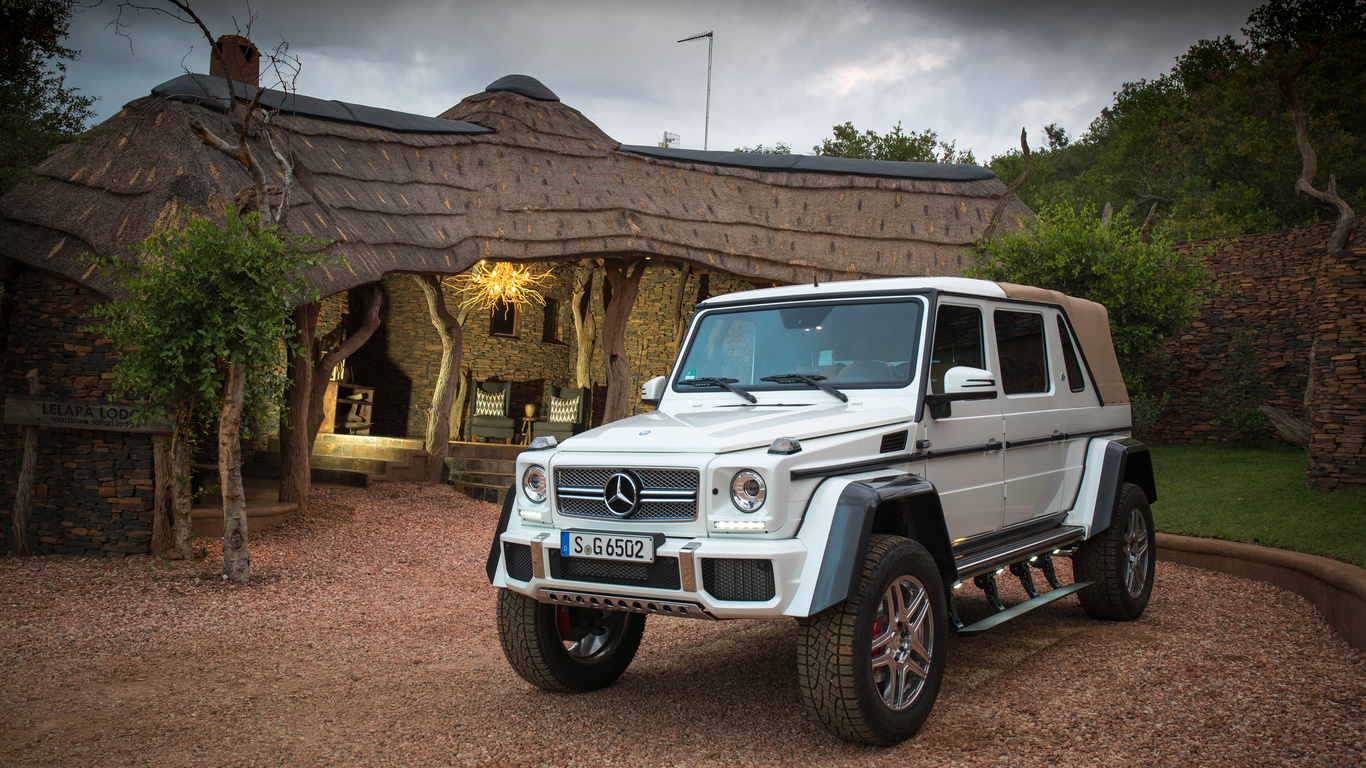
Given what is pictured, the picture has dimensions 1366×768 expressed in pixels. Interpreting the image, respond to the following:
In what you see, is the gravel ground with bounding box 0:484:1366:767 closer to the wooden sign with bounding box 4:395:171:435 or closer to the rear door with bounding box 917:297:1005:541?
the rear door with bounding box 917:297:1005:541

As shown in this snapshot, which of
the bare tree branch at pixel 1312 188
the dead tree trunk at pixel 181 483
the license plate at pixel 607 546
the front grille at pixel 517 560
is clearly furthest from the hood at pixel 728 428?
the bare tree branch at pixel 1312 188

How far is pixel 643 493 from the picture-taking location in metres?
3.59

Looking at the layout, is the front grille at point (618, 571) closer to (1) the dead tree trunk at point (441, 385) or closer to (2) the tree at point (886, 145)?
(1) the dead tree trunk at point (441, 385)

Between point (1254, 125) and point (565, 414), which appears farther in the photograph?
point (1254, 125)

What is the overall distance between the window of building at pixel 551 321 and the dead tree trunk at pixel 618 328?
424 cm

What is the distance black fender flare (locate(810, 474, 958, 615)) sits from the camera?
327 centimetres

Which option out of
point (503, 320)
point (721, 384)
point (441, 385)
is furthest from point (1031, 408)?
point (503, 320)

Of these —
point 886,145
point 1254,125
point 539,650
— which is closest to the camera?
point 539,650

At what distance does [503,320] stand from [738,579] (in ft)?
49.9

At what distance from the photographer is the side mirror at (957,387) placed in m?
4.01

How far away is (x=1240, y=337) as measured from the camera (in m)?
14.5

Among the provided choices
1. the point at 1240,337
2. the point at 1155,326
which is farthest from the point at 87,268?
the point at 1240,337

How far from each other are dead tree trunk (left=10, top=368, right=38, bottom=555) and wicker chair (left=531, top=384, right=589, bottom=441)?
8.19 m

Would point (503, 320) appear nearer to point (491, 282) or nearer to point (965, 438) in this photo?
point (491, 282)
